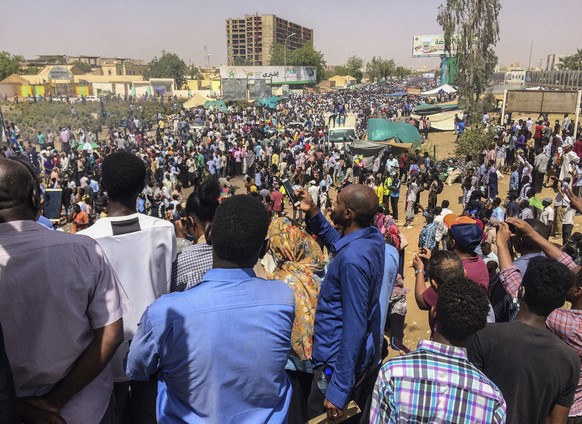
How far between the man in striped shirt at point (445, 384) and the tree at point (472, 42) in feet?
87.0

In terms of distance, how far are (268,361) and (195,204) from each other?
1406 mm

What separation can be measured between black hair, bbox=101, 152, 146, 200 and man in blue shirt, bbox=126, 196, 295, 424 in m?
0.73

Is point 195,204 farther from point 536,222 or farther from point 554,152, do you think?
point 554,152

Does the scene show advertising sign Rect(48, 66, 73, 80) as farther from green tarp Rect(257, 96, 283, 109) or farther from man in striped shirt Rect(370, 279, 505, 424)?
man in striped shirt Rect(370, 279, 505, 424)

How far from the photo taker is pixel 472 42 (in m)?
25.9

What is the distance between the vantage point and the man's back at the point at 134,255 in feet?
6.64

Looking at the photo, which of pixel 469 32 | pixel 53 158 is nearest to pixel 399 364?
pixel 53 158

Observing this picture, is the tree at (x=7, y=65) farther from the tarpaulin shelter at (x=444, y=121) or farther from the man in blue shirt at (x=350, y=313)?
the man in blue shirt at (x=350, y=313)

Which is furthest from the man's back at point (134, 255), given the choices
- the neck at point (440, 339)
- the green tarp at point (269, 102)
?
the green tarp at point (269, 102)

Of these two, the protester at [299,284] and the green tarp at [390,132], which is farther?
the green tarp at [390,132]

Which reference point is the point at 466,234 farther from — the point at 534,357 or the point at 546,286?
the point at 534,357

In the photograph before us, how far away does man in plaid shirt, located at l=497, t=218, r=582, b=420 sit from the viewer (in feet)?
7.74

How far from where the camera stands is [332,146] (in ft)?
67.7

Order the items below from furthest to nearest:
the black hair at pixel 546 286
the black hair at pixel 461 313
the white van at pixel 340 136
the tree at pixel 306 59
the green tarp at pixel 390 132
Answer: the tree at pixel 306 59 < the white van at pixel 340 136 < the green tarp at pixel 390 132 < the black hair at pixel 546 286 < the black hair at pixel 461 313
